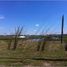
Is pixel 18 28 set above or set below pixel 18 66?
above

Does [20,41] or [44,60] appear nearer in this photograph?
[44,60]

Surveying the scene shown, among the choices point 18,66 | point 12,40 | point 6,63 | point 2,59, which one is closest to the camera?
point 18,66

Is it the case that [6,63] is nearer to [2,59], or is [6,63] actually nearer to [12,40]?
[2,59]

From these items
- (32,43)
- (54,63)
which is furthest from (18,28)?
(54,63)

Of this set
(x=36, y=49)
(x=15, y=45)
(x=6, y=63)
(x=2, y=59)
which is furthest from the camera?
(x=15, y=45)

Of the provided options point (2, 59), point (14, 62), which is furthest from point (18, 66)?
point (2, 59)

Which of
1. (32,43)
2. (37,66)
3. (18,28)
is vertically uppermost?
(18,28)

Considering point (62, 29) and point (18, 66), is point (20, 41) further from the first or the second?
point (18, 66)

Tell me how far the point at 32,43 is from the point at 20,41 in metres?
1.21

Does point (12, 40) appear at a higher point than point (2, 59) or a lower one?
Result: higher

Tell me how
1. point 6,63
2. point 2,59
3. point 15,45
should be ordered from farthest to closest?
point 15,45, point 2,59, point 6,63

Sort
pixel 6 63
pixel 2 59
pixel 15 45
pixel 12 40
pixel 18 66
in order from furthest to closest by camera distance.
A: pixel 12 40, pixel 15 45, pixel 2 59, pixel 6 63, pixel 18 66

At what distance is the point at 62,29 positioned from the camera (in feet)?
50.0

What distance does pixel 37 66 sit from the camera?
7.67 m
